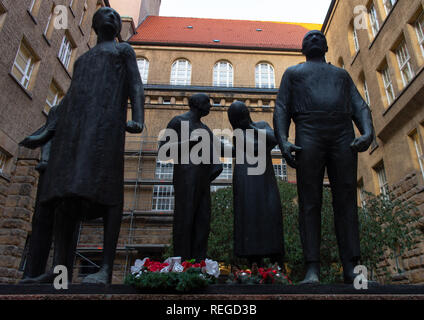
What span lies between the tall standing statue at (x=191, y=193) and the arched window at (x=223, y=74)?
25460 mm

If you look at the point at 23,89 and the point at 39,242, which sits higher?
the point at 23,89

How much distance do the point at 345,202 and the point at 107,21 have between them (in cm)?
311

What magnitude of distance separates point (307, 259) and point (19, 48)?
15743mm

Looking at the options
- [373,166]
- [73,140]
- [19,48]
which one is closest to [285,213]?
[373,166]

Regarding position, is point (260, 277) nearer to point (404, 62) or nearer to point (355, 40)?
point (404, 62)

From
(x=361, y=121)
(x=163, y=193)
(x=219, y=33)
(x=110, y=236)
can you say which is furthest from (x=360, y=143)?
(x=219, y=33)

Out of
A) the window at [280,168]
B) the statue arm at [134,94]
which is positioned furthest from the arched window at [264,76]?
the statue arm at [134,94]

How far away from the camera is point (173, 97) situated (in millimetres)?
26484

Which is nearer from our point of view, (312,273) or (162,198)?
(312,273)

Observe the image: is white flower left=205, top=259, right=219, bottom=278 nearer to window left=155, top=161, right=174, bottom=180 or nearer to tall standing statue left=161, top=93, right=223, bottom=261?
tall standing statue left=161, top=93, right=223, bottom=261

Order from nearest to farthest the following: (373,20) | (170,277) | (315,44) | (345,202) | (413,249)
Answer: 1. (170,277)
2. (345,202)
3. (315,44)
4. (413,249)
5. (373,20)

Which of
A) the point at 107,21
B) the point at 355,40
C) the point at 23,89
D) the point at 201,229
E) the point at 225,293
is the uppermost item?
the point at 355,40

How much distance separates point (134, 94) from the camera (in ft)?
11.2
